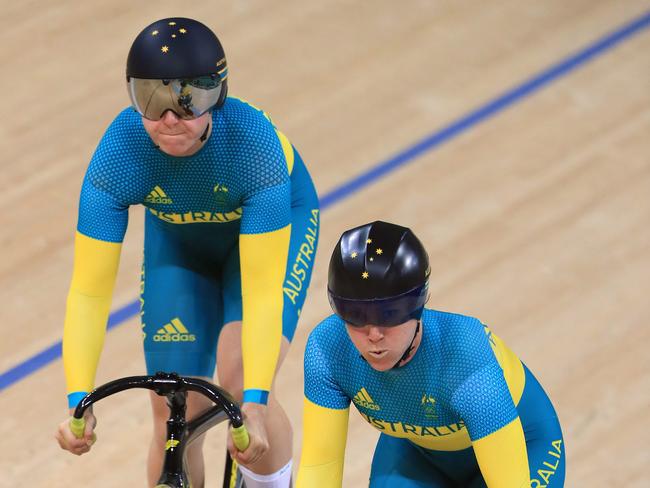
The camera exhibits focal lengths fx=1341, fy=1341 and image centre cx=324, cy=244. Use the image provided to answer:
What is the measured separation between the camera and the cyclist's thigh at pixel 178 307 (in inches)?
143

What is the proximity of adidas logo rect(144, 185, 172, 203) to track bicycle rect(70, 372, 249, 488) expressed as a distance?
59 cm

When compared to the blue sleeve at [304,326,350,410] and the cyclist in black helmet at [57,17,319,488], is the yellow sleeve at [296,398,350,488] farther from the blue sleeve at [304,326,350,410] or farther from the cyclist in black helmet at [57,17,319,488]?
the cyclist in black helmet at [57,17,319,488]

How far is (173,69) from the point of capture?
3127mm

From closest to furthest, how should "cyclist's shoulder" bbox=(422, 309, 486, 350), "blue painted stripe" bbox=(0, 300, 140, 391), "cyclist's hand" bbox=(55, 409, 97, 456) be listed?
"cyclist's shoulder" bbox=(422, 309, 486, 350)
"cyclist's hand" bbox=(55, 409, 97, 456)
"blue painted stripe" bbox=(0, 300, 140, 391)

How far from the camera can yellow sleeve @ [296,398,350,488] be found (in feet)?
9.56

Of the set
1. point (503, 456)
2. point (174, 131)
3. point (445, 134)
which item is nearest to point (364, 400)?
point (503, 456)

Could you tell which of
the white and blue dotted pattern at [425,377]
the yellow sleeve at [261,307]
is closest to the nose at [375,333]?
the white and blue dotted pattern at [425,377]

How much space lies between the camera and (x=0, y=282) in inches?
203

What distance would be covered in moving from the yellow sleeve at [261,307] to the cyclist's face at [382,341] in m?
0.61

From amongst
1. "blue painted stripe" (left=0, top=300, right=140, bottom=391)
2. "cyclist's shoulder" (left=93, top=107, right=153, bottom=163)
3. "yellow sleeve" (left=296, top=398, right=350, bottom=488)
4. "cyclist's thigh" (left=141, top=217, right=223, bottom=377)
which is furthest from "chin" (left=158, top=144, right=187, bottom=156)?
"blue painted stripe" (left=0, top=300, right=140, bottom=391)

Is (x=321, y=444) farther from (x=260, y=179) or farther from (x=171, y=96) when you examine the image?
(x=171, y=96)

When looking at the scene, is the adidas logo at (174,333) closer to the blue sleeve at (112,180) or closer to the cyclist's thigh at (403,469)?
the blue sleeve at (112,180)

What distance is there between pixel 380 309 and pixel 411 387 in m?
0.30

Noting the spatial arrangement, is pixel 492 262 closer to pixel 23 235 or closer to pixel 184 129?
pixel 23 235
